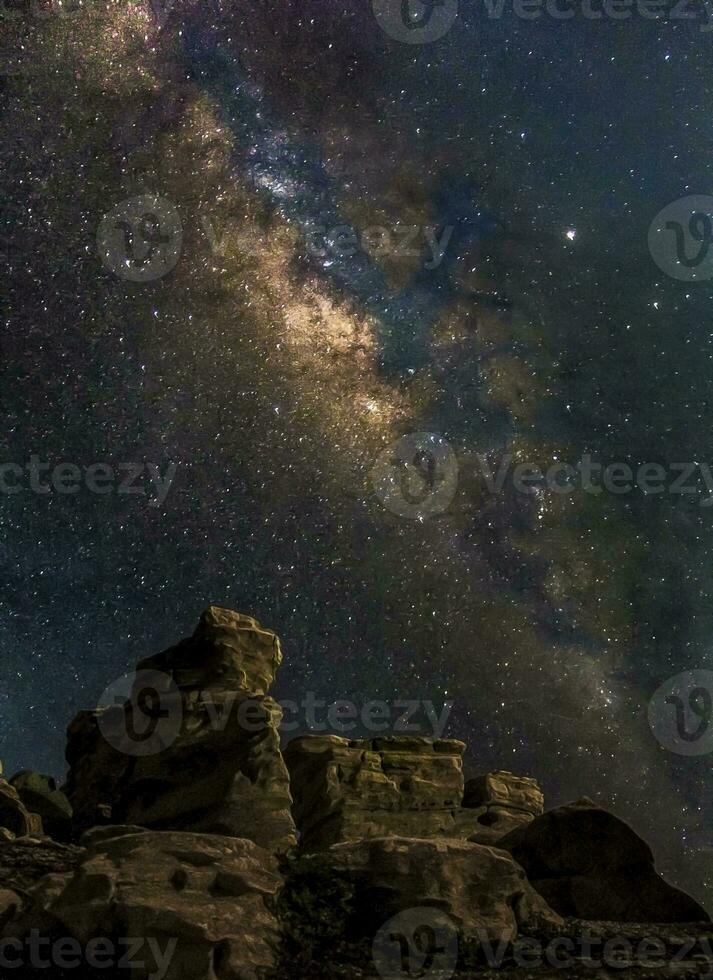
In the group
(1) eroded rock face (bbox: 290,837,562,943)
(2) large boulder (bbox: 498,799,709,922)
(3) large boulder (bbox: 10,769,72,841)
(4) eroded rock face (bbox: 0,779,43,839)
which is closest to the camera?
(1) eroded rock face (bbox: 290,837,562,943)

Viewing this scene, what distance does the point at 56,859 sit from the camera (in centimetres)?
1408

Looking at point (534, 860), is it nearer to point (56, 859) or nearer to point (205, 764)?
point (205, 764)

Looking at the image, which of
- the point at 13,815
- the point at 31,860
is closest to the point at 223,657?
the point at 13,815

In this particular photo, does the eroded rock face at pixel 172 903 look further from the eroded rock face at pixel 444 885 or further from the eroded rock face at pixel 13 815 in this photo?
the eroded rock face at pixel 13 815

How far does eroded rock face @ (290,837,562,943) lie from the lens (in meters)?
12.2

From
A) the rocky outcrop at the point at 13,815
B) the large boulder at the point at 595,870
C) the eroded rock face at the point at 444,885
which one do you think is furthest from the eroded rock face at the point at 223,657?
the eroded rock face at the point at 444,885

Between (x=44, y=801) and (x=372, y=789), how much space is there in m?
11.0

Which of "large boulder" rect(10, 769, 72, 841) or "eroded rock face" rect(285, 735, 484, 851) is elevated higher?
"eroded rock face" rect(285, 735, 484, 851)

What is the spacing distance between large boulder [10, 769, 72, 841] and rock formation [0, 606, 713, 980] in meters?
0.07

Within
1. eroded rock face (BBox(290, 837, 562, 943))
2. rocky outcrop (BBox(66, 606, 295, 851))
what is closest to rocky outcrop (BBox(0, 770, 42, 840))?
rocky outcrop (BBox(66, 606, 295, 851))

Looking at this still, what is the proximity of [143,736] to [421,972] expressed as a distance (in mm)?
11933

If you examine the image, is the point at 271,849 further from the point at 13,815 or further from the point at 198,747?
the point at 13,815

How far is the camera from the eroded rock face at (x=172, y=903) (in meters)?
10.5

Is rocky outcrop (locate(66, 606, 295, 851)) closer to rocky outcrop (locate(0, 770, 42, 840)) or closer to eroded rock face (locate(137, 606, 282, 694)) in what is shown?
eroded rock face (locate(137, 606, 282, 694))
